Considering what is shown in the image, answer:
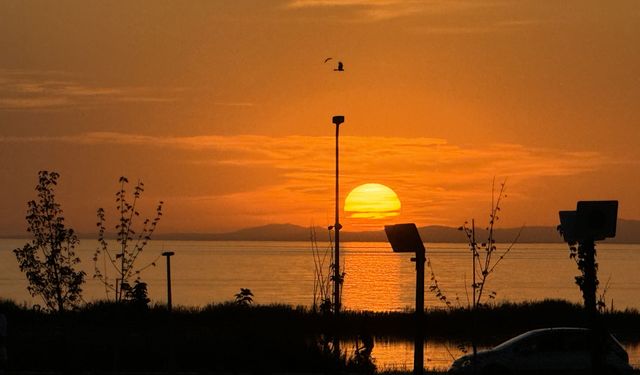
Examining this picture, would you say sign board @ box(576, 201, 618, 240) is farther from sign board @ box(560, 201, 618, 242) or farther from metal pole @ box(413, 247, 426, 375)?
metal pole @ box(413, 247, 426, 375)

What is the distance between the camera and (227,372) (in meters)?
30.3

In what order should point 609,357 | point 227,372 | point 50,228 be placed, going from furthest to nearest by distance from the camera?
point 50,228
point 227,372
point 609,357

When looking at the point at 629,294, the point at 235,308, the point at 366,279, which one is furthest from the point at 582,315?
the point at 366,279

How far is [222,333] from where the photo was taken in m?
40.1

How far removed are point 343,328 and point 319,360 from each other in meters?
21.5

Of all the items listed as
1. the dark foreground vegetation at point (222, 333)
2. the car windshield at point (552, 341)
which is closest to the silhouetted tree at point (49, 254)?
the dark foreground vegetation at point (222, 333)

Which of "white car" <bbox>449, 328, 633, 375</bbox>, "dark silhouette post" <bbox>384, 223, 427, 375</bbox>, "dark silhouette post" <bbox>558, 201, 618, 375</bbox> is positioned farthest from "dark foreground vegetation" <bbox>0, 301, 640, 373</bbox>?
"dark silhouette post" <bbox>558, 201, 618, 375</bbox>

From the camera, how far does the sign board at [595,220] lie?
14.4 metres

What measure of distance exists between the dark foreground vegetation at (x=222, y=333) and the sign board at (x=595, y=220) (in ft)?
23.0

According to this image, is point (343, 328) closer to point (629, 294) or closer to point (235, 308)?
point (235, 308)

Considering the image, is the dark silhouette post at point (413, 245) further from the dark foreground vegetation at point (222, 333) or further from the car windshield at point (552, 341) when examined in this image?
the car windshield at point (552, 341)

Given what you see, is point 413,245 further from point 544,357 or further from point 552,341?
point 552,341

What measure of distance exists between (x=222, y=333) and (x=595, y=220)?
2712 centimetres

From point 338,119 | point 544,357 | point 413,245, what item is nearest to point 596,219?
point 413,245
